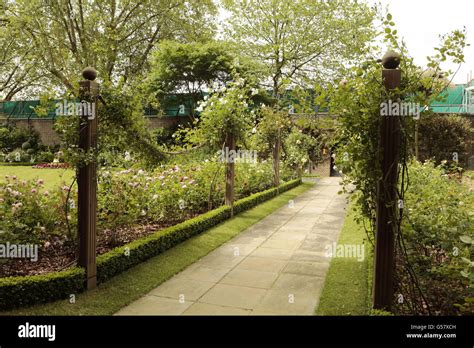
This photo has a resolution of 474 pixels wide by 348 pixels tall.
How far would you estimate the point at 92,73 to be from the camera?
4305mm

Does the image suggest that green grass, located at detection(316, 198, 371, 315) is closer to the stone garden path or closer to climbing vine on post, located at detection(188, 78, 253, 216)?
the stone garden path

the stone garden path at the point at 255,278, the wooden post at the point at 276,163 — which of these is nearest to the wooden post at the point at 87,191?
the stone garden path at the point at 255,278

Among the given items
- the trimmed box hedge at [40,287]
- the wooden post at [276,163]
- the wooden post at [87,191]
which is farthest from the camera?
the wooden post at [276,163]

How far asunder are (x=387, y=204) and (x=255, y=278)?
6.84 ft

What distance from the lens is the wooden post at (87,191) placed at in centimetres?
420

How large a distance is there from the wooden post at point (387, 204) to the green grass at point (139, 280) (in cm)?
247

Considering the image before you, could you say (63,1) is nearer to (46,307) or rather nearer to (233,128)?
(233,128)

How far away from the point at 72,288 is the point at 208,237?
298cm

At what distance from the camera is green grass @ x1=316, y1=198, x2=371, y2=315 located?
152 inches

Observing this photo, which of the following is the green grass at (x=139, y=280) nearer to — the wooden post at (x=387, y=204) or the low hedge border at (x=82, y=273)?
the low hedge border at (x=82, y=273)

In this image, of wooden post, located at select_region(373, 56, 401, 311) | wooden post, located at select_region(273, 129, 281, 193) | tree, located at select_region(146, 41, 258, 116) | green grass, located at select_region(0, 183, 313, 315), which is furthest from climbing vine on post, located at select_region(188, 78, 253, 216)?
tree, located at select_region(146, 41, 258, 116)

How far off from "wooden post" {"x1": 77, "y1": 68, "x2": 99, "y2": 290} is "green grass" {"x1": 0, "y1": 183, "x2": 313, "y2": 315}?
11.3 inches
